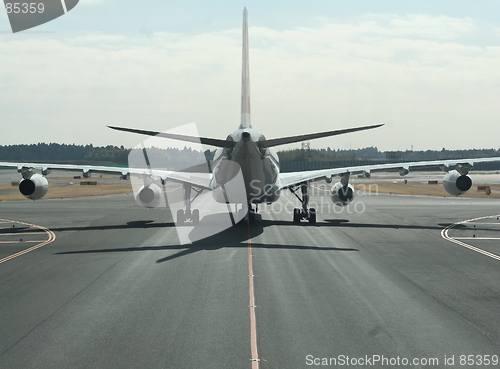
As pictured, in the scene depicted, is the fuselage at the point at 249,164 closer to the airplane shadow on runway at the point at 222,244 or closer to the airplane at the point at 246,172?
the airplane at the point at 246,172

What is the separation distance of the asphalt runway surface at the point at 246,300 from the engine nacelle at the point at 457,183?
5627mm

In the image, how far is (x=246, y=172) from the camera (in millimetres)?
26312

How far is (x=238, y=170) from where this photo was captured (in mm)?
26266

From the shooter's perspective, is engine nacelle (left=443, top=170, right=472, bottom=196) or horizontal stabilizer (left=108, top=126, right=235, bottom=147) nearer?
horizontal stabilizer (left=108, top=126, right=235, bottom=147)

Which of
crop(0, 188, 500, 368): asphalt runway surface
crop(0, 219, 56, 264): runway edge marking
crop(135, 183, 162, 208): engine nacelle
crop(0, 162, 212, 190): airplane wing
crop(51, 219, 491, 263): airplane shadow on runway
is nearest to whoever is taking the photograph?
crop(0, 188, 500, 368): asphalt runway surface

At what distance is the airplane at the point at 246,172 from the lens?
82.0ft

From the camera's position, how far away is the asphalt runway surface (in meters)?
10.6

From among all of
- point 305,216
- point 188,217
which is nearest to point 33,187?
point 188,217

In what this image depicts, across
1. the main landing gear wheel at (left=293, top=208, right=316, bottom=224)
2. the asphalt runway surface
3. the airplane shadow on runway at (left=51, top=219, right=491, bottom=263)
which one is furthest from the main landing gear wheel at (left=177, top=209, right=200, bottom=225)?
the main landing gear wheel at (left=293, top=208, right=316, bottom=224)

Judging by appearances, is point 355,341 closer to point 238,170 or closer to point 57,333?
point 57,333

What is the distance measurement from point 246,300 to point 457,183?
81.6 ft

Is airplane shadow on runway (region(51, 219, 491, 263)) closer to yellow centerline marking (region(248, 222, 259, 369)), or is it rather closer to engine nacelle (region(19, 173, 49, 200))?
engine nacelle (region(19, 173, 49, 200))

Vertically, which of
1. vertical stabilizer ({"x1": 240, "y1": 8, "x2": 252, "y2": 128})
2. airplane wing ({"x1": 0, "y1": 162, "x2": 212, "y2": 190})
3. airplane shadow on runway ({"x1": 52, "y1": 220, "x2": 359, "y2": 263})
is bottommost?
airplane shadow on runway ({"x1": 52, "y1": 220, "x2": 359, "y2": 263})

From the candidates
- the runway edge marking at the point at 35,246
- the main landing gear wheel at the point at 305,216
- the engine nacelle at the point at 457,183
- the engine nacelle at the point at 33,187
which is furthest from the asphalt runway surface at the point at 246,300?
the engine nacelle at the point at 457,183
